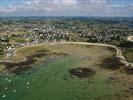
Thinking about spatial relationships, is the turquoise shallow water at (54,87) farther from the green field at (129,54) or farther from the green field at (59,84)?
the green field at (129,54)

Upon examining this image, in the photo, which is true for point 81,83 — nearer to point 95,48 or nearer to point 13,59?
point 13,59

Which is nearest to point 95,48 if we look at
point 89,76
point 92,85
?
point 89,76

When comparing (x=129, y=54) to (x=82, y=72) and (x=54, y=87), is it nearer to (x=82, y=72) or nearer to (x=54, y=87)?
(x=82, y=72)

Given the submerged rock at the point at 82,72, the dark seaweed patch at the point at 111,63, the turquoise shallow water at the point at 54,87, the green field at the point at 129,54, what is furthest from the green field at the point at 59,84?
the green field at the point at 129,54

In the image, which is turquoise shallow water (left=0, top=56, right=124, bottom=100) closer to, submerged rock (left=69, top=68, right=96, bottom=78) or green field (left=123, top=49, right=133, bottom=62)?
submerged rock (left=69, top=68, right=96, bottom=78)

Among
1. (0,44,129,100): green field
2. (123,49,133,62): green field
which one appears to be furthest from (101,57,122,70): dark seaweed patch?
(123,49,133,62): green field

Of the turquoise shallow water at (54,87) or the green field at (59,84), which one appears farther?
the green field at (59,84)

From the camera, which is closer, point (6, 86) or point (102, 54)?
point (6, 86)
